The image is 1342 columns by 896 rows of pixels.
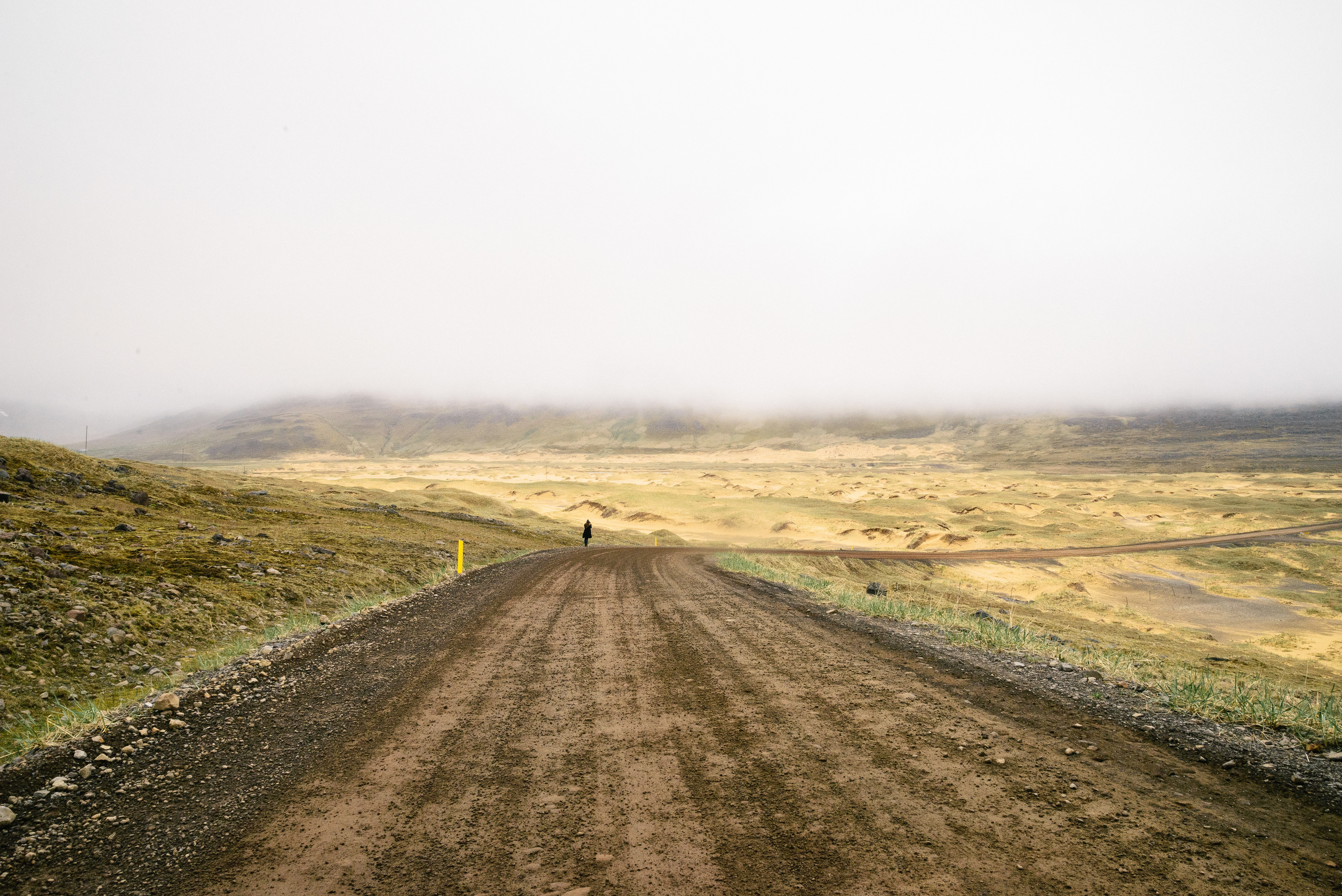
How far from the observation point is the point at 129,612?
9984 mm

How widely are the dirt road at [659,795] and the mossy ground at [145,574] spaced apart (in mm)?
1870

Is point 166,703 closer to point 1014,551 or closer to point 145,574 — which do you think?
Answer: point 145,574

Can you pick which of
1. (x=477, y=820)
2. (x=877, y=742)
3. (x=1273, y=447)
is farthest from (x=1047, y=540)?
(x=1273, y=447)

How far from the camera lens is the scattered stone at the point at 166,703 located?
22.9 ft

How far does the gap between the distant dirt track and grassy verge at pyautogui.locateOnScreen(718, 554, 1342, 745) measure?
18.6 metres

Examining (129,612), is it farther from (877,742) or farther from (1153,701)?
(1153,701)

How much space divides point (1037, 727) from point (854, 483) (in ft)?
322

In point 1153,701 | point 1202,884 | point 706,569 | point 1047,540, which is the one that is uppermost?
point 1202,884

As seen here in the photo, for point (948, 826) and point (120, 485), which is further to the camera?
point (120, 485)

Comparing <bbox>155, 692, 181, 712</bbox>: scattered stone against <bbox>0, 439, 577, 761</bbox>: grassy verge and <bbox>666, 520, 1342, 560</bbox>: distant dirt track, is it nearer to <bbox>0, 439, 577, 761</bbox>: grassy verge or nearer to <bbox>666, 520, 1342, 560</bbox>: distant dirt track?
<bbox>0, 439, 577, 761</bbox>: grassy verge

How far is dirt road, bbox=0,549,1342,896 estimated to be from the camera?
3.98m

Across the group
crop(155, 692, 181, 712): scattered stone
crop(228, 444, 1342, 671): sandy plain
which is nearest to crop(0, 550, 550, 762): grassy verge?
crop(155, 692, 181, 712): scattered stone

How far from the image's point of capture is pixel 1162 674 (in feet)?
30.5

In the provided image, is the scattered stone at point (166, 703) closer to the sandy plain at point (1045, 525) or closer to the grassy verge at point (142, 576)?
the grassy verge at point (142, 576)
